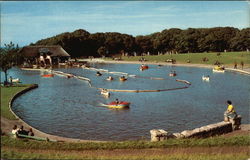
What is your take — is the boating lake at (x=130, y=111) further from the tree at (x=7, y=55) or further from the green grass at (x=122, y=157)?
the green grass at (x=122, y=157)


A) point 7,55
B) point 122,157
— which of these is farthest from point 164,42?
point 7,55

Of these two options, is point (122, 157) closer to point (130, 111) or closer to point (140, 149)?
point (140, 149)

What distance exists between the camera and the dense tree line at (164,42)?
92875 mm

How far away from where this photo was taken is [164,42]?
433ft

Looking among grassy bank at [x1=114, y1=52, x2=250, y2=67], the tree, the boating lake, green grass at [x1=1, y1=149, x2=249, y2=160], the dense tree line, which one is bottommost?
the boating lake

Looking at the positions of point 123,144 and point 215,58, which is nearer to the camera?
point 123,144

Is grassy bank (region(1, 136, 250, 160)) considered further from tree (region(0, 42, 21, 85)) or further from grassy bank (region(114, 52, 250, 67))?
grassy bank (region(114, 52, 250, 67))

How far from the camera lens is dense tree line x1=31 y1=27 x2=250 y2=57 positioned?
92875mm

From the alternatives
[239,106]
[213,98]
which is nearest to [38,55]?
[213,98]

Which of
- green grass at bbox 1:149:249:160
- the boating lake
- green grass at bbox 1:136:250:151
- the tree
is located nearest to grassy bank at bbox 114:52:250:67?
the boating lake

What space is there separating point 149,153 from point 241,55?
8117 cm

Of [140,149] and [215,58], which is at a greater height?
[215,58]

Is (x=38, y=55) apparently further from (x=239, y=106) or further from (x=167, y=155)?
(x=167, y=155)

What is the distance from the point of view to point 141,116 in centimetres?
3002
